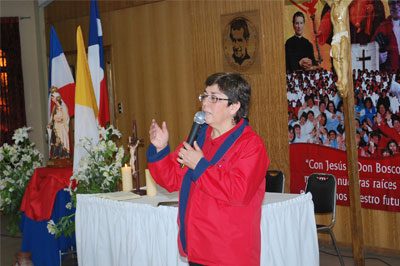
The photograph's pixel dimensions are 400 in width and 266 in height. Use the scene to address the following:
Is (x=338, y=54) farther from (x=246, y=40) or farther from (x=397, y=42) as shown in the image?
(x=246, y=40)

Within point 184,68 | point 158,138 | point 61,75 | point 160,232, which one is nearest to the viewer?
point 158,138

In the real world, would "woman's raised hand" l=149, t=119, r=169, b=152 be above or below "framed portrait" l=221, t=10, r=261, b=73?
below

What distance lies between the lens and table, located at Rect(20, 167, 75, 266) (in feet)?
16.4

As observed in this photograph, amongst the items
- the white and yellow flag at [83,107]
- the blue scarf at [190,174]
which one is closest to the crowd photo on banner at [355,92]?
the white and yellow flag at [83,107]

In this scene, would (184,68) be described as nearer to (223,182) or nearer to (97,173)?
(97,173)

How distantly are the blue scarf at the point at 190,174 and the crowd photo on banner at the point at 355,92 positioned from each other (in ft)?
9.50

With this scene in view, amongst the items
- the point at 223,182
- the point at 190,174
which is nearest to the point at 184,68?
the point at 190,174

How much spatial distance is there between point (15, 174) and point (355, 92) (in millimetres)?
2938

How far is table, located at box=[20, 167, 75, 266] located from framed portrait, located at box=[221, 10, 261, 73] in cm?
208

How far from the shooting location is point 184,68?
23.1 ft

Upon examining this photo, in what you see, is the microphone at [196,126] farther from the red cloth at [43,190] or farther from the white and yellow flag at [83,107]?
the red cloth at [43,190]

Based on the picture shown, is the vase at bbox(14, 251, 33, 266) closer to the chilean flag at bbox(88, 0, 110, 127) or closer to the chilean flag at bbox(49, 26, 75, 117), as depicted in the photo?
the chilean flag at bbox(88, 0, 110, 127)

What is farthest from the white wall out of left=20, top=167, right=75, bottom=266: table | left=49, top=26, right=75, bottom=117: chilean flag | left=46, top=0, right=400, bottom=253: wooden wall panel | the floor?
left=20, top=167, right=75, bottom=266: table

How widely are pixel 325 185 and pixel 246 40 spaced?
2108 millimetres
